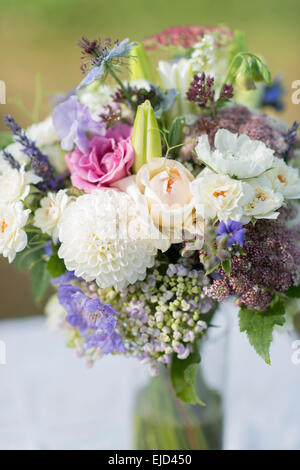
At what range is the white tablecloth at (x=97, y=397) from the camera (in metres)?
1.02

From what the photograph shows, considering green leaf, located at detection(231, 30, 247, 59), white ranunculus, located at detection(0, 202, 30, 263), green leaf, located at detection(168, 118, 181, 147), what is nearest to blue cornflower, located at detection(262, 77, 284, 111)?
green leaf, located at detection(231, 30, 247, 59)

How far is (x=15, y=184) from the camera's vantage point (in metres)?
0.69

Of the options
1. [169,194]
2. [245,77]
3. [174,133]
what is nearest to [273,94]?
[245,77]

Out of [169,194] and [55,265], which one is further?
[55,265]

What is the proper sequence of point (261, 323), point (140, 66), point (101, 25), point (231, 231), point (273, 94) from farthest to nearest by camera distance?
point (101, 25)
point (273, 94)
point (140, 66)
point (261, 323)
point (231, 231)

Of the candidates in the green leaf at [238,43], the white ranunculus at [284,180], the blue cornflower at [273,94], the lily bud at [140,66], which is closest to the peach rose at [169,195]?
the white ranunculus at [284,180]

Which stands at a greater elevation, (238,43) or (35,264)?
(238,43)

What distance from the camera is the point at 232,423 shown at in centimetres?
107

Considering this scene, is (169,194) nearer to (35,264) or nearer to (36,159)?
(36,159)

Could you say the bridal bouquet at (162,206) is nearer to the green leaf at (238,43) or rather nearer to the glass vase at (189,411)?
the green leaf at (238,43)

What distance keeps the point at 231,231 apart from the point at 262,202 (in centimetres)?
7
